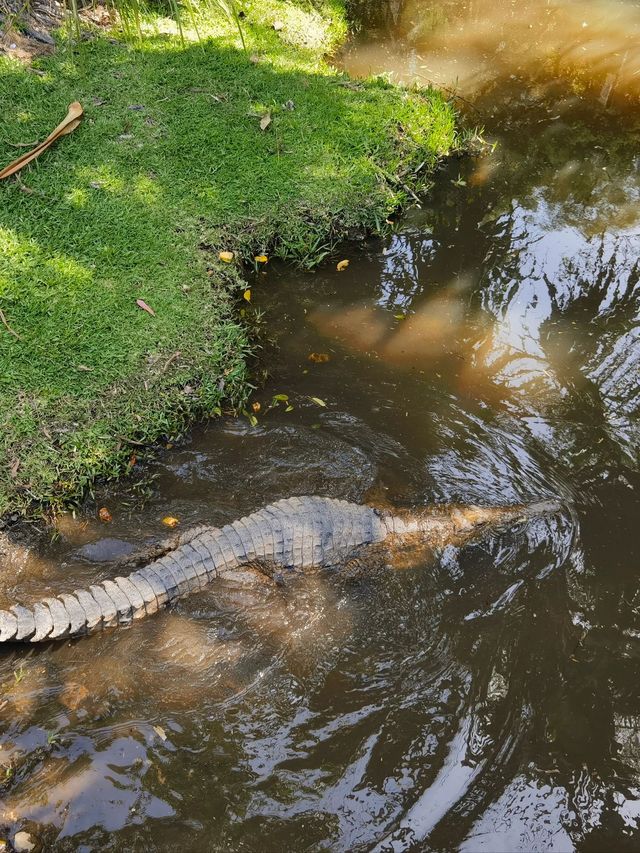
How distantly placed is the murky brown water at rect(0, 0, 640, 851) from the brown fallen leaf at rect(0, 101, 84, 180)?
86.1 inches

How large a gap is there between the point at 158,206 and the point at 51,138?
1.14 m

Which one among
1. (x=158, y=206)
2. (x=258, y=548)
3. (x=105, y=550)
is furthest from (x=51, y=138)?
(x=258, y=548)

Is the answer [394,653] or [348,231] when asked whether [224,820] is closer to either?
[394,653]

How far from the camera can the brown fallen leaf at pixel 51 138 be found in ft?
17.7

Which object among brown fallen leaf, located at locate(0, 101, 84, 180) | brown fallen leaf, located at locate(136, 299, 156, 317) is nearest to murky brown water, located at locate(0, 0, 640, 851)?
brown fallen leaf, located at locate(136, 299, 156, 317)

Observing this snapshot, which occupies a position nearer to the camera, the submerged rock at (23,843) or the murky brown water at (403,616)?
the submerged rock at (23,843)

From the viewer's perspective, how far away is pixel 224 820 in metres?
2.94

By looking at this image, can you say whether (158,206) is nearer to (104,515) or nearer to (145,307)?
(145,307)

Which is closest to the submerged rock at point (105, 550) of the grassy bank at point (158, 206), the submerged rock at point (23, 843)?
the grassy bank at point (158, 206)

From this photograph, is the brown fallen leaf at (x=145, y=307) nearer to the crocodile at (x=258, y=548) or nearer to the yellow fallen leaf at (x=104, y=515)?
the yellow fallen leaf at (x=104, y=515)

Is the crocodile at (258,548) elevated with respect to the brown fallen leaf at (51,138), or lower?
lower

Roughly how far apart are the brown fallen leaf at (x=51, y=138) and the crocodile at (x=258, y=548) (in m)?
3.51

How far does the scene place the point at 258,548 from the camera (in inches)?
153

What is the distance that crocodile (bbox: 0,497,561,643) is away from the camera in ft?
11.0
